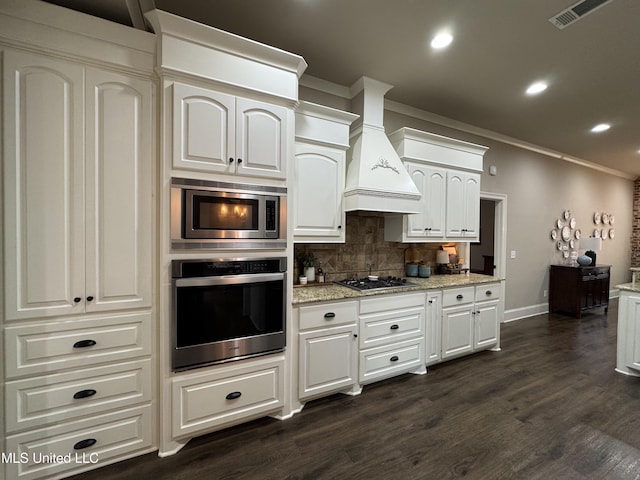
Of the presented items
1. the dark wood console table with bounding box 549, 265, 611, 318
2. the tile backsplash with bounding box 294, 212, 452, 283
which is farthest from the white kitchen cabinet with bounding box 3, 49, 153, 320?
the dark wood console table with bounding box 549, 265, 611, 318

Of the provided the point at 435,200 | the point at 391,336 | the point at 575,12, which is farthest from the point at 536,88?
the point at 391,336

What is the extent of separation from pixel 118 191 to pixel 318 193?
5.14 feet

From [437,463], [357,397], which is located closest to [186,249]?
[357,397]

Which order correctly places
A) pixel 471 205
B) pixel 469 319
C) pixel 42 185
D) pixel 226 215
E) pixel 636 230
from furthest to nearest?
pixel 636 230 → pixel 471 205 → pixel 469 319 → pixel 226 215 → pixel 42 185

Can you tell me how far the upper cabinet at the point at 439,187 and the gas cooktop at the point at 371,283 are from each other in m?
0.50

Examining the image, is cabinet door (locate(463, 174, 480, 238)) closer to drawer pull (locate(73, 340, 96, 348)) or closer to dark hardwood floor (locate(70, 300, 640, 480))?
dark hardwood floor (locate(70, 300, 640, 480))

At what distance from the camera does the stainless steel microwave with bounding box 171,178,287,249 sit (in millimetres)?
1834


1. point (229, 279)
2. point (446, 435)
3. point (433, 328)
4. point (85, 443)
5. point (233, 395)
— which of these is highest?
point (229, 279)

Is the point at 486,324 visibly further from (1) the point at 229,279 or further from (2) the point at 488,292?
(1) the point at 229,279

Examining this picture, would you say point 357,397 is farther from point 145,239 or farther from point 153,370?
point 145,239

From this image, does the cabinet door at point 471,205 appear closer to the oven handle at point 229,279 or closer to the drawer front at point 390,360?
the drawer front at point 390,360

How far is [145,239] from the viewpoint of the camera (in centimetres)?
184

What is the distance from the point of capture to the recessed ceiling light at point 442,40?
7.77 feet

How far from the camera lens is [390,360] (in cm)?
279
